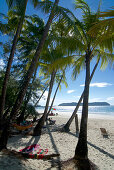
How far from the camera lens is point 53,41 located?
13.8 ft

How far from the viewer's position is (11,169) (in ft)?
8.05

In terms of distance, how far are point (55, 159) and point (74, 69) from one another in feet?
12.9

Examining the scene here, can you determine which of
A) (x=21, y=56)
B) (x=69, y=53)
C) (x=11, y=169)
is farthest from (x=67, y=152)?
(x=21, y=56)

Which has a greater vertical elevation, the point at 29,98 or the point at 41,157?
the point at 29,98

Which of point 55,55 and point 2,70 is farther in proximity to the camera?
point 2,70

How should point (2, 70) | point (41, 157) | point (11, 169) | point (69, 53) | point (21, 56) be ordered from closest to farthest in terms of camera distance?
point (11, 169), point (41, 157), point (69, 53), point (2, 70), point (21, 56)

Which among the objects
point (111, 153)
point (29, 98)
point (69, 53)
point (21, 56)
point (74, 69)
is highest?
point (21, 56)

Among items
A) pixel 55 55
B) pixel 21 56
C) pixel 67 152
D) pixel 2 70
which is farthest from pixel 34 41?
pixel 67 152

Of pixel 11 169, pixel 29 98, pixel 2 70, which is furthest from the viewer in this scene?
pixel 29 98

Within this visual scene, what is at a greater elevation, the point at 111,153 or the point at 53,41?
the point at 53,41

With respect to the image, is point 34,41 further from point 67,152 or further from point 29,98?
point 67,152

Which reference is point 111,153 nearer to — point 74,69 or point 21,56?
point 74,69

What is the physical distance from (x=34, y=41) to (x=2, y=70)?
4.45m

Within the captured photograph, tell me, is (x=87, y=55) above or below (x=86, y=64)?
above
